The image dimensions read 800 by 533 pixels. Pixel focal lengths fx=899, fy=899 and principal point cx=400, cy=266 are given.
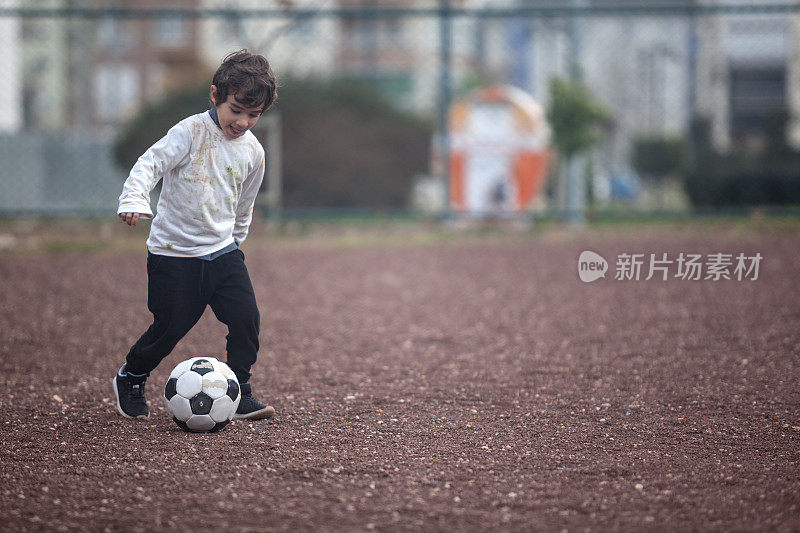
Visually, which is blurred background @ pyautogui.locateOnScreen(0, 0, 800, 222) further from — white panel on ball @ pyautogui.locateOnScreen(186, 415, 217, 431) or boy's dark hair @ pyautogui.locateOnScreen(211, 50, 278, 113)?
white panel on ball @ pyautogui.locateOnScreen(186, 415, 217, 431)

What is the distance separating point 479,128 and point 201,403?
8431 millimetres

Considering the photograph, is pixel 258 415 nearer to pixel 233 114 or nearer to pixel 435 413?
pixel 435 413

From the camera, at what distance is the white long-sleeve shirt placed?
3.39m

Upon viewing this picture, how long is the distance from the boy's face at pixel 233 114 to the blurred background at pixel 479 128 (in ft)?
21.8

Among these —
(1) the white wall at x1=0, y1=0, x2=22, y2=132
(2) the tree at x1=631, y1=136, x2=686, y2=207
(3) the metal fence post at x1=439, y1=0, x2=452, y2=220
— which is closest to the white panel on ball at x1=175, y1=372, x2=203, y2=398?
(3) the metal fence post at x1=439, y1=0, x2=452, y2=220

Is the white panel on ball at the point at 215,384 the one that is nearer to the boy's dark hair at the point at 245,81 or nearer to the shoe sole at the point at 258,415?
the shoe sole at the point at 258,415

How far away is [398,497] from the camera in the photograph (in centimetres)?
263

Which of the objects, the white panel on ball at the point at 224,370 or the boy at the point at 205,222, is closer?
the boy at the point at 205,222

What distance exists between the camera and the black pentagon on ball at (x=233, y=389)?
3.41 meters

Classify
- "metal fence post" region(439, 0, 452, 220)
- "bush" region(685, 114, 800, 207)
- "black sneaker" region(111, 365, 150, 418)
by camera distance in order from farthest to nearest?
"bush" region(685, 114, 800, 207) → "metal fence post" region(439, 0, 452, 220) → "black sneaker" region(111, 365, 150, 418)

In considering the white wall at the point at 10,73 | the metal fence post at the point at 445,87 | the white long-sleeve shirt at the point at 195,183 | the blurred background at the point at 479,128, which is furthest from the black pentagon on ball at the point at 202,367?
the white wall at the point at 10,73

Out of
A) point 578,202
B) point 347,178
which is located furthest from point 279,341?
point 347,178

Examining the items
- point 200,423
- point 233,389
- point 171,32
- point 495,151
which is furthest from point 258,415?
point 171,32

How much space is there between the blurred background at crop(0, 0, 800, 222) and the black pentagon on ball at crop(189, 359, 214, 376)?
22.5ft
